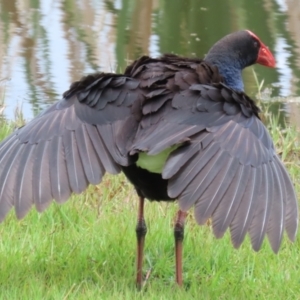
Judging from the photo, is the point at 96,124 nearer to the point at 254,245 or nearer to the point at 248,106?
the point at 248,106

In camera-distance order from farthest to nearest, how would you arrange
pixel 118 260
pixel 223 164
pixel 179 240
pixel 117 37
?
pixel 117 37 < pixel 118 260 < pixel 179 240 < pixel 223 164

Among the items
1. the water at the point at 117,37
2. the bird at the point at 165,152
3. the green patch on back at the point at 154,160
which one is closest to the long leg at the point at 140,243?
the bird at the point at 165,152

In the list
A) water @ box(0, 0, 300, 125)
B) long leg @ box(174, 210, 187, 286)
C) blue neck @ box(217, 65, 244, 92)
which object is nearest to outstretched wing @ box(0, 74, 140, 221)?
long leg @ box(174, 210, 187, 286)

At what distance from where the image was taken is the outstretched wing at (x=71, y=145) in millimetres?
3320

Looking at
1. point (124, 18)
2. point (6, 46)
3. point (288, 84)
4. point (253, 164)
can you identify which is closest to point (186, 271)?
point (253, 164)

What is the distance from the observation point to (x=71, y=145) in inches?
137

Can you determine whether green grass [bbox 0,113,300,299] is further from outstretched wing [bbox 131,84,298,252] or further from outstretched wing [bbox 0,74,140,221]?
outstretched wing [bbox 131,84,298,252]

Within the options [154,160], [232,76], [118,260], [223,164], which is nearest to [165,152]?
[154,160]

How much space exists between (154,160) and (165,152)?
0.06m

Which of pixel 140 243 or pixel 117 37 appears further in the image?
pixel 117 37

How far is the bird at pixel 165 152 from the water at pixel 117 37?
2756 millimetres

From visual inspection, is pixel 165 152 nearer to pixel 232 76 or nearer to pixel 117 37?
pixel 232 76

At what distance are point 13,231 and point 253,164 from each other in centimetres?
132

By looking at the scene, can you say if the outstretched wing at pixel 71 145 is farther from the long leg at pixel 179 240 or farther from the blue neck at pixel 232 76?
the blue neck at pixel 232 76
